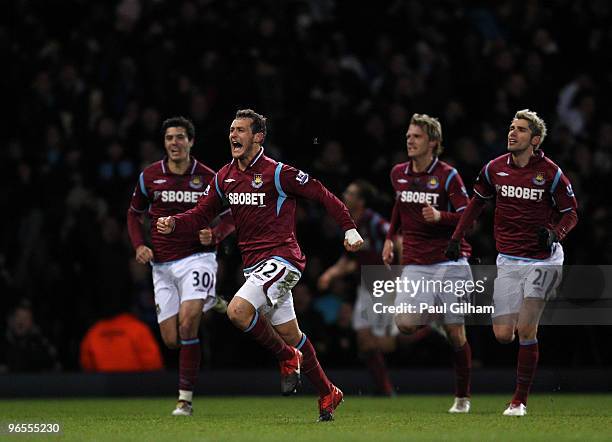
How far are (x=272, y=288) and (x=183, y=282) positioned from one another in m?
2.13

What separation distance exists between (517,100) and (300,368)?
27.2 feet

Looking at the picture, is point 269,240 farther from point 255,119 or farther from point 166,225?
point 255,119

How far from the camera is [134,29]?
18.5 m

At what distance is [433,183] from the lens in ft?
41.0

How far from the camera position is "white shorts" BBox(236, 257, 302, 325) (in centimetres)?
1023

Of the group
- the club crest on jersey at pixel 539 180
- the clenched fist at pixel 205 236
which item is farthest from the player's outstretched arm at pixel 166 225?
the club crest on jersey at pixel 539 180

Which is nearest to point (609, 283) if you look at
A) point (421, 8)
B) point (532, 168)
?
point (532, 168)

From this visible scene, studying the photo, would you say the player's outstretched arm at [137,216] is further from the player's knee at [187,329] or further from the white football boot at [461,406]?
the white football boot at [461,406]

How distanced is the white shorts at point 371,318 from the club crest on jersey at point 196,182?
363 cm

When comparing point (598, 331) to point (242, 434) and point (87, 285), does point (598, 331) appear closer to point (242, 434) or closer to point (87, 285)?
point (87, 285)

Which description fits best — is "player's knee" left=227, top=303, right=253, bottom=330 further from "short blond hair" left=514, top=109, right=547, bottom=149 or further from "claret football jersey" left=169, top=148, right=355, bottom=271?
"short blond hair" left=514, top=109, right=547, bottom=149

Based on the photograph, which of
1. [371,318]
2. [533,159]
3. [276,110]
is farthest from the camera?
[276,110]

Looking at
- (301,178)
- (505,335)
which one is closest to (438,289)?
(505,335)

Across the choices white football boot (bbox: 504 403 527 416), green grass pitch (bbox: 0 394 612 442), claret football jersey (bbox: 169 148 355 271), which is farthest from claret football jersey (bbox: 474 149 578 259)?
claret football jersey (bbox: 169 148 355 271)
